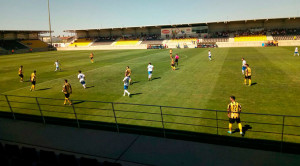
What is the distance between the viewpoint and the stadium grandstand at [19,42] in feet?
212

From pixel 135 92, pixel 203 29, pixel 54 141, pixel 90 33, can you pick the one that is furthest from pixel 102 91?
pixel 90 33

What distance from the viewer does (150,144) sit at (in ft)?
20.6

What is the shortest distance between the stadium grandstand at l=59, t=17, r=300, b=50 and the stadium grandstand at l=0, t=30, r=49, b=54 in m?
12.0

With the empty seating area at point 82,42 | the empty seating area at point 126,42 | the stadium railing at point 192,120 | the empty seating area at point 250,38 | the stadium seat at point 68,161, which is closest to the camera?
the stadium seat at point 68,161

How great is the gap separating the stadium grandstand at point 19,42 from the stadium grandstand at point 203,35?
11963 mm

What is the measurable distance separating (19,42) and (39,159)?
8333cm

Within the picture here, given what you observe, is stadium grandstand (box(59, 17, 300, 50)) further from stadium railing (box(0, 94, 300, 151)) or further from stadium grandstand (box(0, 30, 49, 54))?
stadium railing (box(0, 94, 300, 151))

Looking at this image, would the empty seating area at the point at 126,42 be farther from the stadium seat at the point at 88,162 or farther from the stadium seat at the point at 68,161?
the stadium seat at the point at 88,162

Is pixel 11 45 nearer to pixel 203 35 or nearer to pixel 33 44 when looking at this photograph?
pixel 33 44

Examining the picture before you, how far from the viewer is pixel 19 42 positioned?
71562 mm

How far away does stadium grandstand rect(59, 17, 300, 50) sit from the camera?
5550 centimetres

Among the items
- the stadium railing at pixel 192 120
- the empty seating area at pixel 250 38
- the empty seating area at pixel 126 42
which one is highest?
the empty seating area at pixel 126 42

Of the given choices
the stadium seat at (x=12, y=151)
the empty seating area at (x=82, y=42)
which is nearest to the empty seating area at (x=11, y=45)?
the empty seating area at (x=82, y=42)

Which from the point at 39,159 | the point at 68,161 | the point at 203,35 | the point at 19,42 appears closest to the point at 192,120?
the point at 68,161
